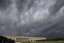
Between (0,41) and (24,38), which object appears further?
(24,38)

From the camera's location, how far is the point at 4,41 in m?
19.3

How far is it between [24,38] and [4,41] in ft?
340

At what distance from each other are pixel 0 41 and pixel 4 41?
0.78m

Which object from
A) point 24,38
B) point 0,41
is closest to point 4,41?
point 0,41

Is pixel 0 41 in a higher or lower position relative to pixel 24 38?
lower

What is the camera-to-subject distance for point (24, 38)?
122500 millimetres

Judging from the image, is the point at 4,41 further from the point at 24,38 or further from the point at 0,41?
the point at 24,38

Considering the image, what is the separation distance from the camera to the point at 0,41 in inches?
733

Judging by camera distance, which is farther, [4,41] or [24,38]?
[24,38]
